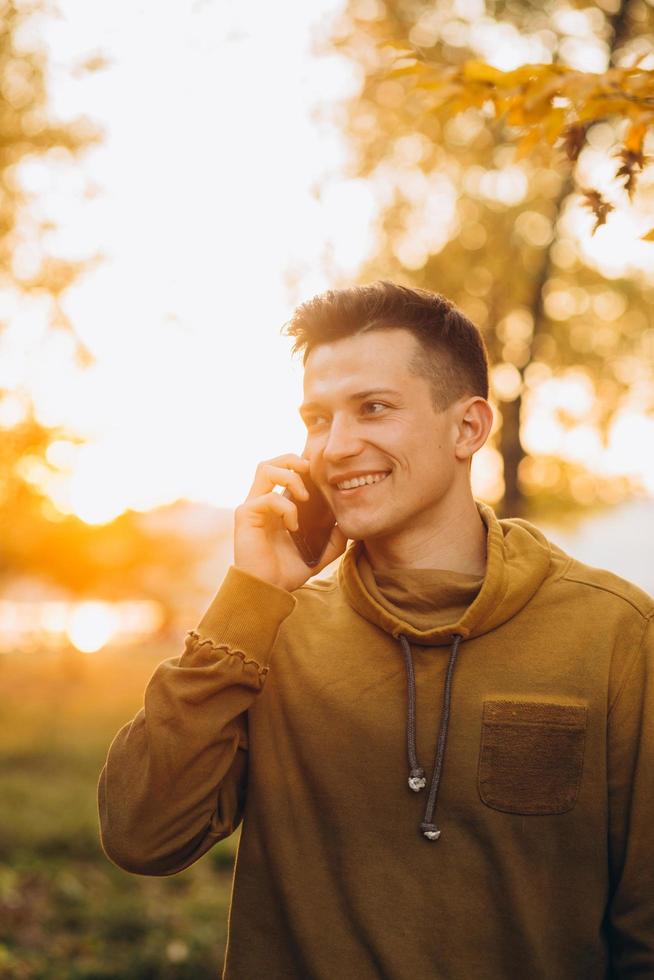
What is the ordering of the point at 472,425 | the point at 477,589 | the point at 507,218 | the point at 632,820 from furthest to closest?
1. the point at 507,218
2. the point at 472,425
3. the point at 477,589
4. the point at 632,820

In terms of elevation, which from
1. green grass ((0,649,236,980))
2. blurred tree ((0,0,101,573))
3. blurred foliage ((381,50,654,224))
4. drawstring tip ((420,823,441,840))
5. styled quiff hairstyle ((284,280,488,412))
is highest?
blurred tree ((0,0,101,573))

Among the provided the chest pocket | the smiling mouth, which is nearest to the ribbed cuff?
the smiling mouth

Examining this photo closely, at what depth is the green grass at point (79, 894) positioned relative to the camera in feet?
17.1

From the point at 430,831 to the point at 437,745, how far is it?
0.68 ft

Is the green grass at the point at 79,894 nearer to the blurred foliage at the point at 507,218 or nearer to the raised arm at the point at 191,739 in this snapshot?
the raised arm at the point at 191,739

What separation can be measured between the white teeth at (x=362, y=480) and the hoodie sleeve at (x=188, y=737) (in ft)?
1.25

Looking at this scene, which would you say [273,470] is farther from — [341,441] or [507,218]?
[507,218]

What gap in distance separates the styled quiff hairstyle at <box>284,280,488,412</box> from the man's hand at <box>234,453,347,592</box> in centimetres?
41

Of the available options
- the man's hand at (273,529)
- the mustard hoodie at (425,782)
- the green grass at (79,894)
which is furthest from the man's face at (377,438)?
the green grass at (79,894)

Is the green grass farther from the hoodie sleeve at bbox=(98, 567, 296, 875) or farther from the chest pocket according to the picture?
the chest pocket

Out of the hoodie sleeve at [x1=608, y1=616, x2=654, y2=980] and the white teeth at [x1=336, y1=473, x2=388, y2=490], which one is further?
the white teeth at [x1=336, y1=473, x2=388, y2=490]

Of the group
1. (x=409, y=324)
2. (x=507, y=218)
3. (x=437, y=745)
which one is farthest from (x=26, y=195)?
(x=437, y=745)

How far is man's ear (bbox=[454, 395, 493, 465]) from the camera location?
109 inches

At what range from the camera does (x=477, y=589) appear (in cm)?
251
